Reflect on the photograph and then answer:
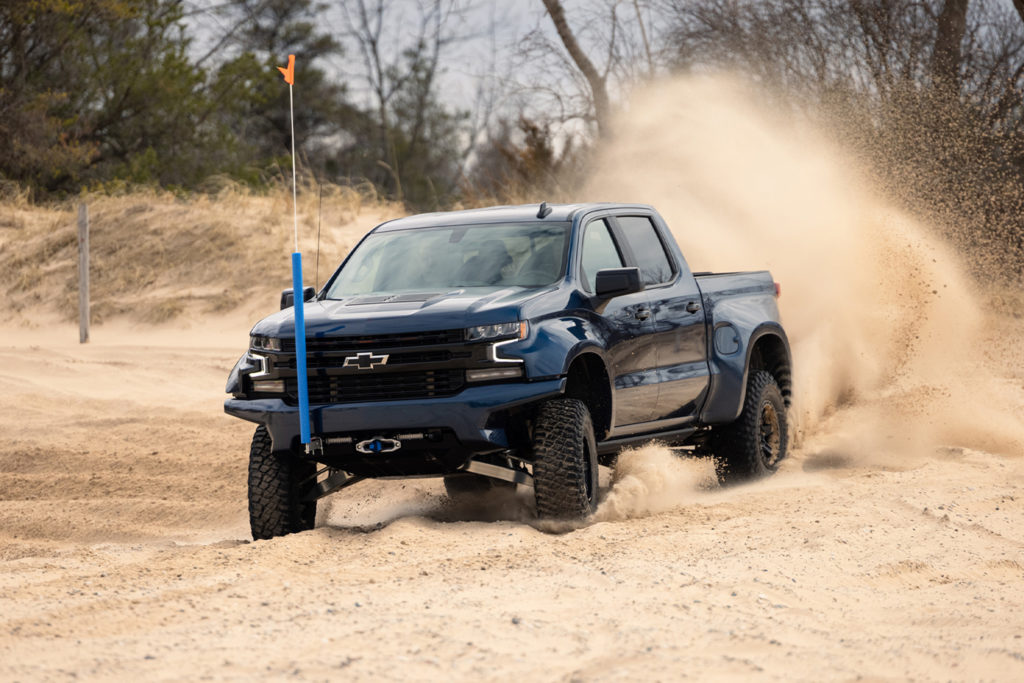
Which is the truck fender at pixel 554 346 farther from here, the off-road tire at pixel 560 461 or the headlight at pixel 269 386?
the headlight at pixel 269 386

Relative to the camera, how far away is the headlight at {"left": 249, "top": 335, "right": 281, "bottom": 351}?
7.42 metres

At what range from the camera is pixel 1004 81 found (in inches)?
765

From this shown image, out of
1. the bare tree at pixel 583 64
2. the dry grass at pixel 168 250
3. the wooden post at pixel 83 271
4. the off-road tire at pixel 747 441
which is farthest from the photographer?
the bare tree at pixel 583 64

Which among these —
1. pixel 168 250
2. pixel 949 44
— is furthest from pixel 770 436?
pixel 168 250

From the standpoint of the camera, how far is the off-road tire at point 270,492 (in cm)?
761

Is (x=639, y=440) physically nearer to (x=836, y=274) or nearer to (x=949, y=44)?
(x=836, y=274)

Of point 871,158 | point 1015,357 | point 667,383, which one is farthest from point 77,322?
point 667,383

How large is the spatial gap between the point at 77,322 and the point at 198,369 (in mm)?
5501

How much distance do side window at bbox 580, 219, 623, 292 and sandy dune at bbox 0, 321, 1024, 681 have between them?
1.29 m

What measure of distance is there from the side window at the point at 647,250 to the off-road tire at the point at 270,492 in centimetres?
255

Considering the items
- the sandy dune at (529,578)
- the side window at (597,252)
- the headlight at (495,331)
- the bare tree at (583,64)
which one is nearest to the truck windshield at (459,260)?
the side window at (597,252)

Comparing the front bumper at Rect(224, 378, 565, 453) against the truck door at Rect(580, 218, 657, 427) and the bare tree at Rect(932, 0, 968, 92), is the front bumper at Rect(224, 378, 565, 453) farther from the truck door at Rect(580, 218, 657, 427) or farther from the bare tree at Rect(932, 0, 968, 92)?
the bare tree at Rect(932, 0, 968, 92)

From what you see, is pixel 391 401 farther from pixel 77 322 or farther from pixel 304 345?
pixel 77 322

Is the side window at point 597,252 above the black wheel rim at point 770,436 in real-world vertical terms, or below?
above
